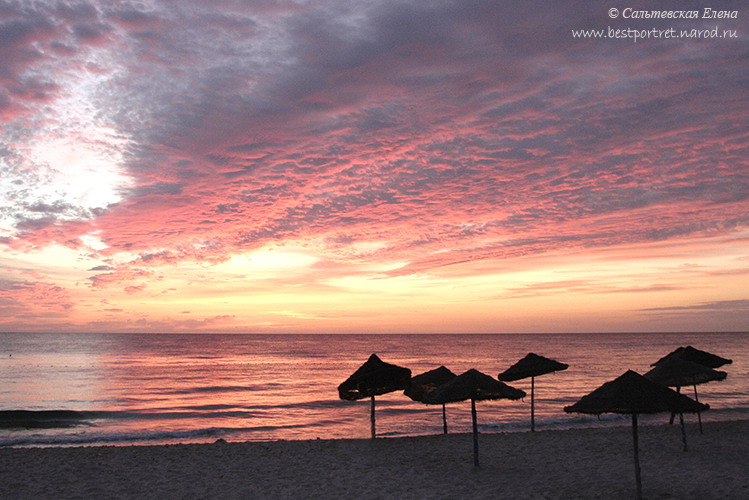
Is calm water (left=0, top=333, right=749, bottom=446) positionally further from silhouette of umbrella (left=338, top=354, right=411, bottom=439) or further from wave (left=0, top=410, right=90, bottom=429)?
silhouette of umbrella (left=338, top=354, right=411, bottom=439)

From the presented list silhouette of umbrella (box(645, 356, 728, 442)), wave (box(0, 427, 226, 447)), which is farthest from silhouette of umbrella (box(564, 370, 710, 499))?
wave (box(0, 427, 226, 447))

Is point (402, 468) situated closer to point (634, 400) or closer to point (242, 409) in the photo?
point (634, 400)

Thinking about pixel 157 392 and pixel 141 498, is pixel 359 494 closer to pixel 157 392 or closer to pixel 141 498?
pixel 141 498

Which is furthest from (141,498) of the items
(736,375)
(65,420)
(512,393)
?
(736,375)

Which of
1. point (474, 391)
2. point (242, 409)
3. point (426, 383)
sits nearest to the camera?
point (474, 391)

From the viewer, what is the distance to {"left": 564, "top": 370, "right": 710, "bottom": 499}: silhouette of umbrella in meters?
9.88

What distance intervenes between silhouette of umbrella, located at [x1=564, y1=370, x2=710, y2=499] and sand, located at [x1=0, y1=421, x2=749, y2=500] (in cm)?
276

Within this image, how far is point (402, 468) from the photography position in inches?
573

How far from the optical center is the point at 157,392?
41375 millimetres

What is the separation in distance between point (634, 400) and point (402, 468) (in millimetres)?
7177

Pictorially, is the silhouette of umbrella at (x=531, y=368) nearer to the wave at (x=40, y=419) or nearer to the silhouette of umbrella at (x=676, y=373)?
the silhouette of umbrella at (x=676, y=373)

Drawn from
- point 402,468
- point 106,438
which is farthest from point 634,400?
point 106,438

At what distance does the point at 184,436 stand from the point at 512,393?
16500 millimetres

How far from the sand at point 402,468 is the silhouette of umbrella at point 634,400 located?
109 inches
